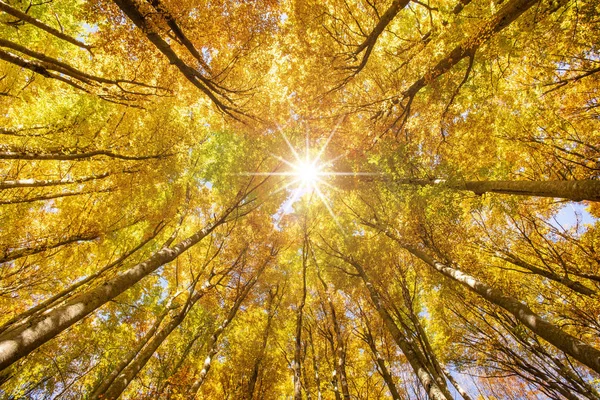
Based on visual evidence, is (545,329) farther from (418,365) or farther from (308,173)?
(308,173)

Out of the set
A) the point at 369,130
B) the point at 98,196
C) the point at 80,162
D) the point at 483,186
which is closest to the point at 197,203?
the point at 98,196

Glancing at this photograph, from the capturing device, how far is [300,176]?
37.5 ft

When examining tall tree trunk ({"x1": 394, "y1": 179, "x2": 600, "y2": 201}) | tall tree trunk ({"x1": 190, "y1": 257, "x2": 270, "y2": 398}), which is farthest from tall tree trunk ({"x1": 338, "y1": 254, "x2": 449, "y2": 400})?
tall tree trunk ({"x1": 190, "y1": 257, "x2": 270, "y2": 398})

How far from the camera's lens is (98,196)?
25.5 feet

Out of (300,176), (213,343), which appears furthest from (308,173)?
(213,343)

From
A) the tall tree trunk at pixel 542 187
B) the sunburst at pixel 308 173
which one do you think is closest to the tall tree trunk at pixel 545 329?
the tall tree trunk at pixel 542 187

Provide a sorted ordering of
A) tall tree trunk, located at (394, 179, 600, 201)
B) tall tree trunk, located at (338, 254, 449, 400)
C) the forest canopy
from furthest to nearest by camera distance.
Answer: the forest canopy → tall tree trunk, located at (338, 254, 449, 400) → tall tree trunk, located at (394, 179, 600, 201)

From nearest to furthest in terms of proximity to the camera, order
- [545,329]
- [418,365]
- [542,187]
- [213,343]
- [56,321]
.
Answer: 1. [56,321]
2. [545,329]
3. [542,187]
4. [418,365]
5. [213,343]

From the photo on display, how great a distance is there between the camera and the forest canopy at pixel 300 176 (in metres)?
4.93

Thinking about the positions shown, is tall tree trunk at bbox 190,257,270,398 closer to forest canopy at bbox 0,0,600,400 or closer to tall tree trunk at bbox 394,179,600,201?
forest canopy at bbox 0,0,600,400

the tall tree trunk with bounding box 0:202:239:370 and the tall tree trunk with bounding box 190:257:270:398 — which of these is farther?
the tall tree trunk with bounding box 190:257:270:398

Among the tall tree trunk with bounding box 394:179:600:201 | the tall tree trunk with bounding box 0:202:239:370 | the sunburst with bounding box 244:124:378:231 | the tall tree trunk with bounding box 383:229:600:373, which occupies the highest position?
the sunburst with bounding box 244:124:378:231

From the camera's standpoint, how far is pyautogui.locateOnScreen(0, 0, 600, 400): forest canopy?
4926 mm

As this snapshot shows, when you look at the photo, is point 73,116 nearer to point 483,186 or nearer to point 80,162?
point 80,162
